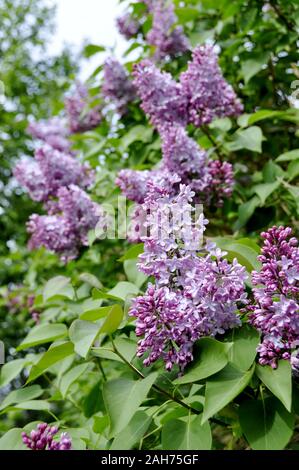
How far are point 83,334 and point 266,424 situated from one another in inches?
16.6

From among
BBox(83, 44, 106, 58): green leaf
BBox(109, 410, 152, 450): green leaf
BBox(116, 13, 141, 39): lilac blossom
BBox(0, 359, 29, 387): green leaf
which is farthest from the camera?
BBox(116, 13, 141, 39): lilac blossom

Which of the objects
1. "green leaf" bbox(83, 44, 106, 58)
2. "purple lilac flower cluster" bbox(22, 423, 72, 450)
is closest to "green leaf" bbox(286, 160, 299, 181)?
"purple lilac flower cluster" bbox(22, 423, 72, 450)

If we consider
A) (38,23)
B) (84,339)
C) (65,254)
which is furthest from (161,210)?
(38,23)

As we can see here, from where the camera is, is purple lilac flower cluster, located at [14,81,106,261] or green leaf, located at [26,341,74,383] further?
purple lilac flower cluster, located at [14,81,106,261]

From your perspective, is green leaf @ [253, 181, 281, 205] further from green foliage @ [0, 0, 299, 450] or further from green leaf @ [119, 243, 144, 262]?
green leaf @ [119, 243, 144, 262]

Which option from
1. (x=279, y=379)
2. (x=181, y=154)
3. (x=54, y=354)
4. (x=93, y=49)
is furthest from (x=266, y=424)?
(x=93, y=49)

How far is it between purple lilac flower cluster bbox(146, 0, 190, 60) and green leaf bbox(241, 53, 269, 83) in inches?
14.3

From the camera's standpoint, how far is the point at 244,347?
112 centimetres

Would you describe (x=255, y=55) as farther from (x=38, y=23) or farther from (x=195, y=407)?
(x=38, y=23)

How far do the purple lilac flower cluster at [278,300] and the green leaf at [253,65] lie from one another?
4.73 ft

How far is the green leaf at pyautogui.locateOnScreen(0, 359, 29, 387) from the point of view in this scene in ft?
6.16

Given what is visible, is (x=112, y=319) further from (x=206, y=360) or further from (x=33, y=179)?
(x=33, y=179)

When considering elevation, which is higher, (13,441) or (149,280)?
(149,280)
